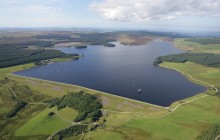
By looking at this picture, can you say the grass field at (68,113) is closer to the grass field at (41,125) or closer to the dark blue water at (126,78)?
the grass field at (41,125)

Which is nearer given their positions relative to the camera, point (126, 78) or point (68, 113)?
point (68, 113)

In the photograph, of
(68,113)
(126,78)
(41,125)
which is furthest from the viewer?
(126,78)

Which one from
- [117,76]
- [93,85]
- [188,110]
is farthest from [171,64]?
[188,110]

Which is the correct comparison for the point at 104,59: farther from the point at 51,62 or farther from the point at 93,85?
the point at 93,85

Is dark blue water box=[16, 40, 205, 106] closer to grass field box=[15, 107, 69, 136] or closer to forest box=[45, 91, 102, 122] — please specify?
forest box=[45, 91, 102, 122]

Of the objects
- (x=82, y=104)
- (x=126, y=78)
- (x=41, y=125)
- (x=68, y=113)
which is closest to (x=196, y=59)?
(x=126, y=78)

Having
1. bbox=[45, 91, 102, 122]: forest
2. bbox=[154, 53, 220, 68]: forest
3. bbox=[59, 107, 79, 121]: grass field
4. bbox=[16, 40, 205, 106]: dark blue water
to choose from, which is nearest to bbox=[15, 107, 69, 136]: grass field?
bbox=[59, 107, 79, 121]: grass field

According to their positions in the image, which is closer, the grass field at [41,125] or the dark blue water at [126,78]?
the grass field at [41,125]

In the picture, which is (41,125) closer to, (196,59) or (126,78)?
(126,78)

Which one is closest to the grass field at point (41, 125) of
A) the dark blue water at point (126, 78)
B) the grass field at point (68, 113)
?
the grass field at point (68, 113)
